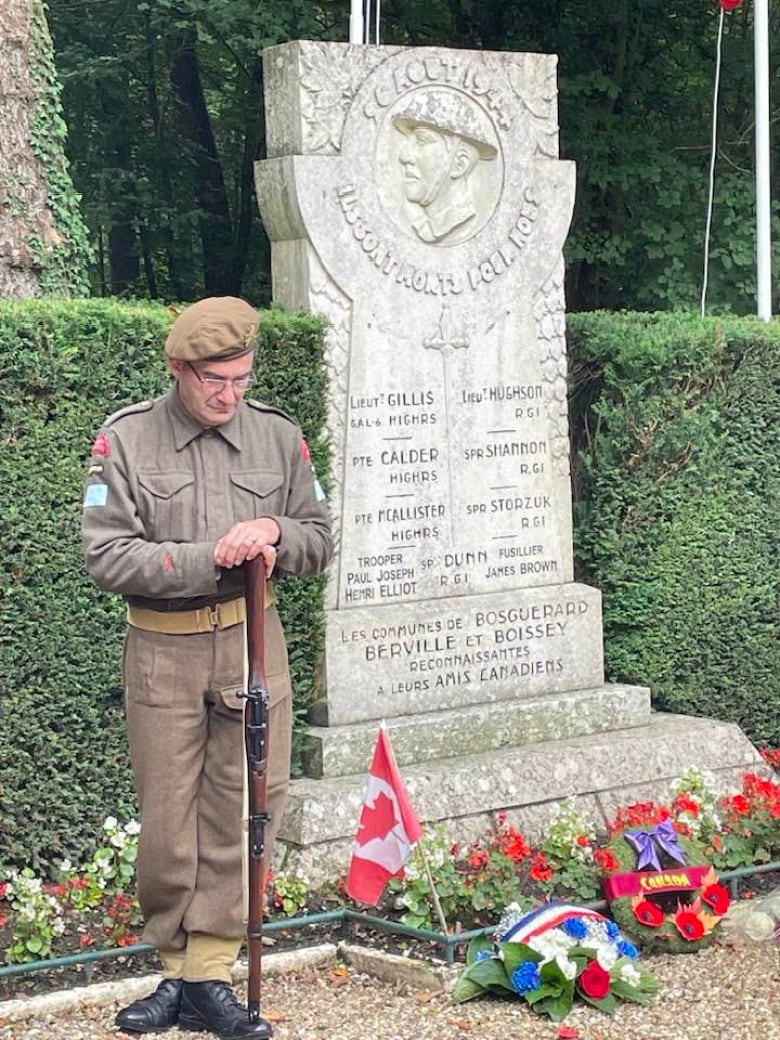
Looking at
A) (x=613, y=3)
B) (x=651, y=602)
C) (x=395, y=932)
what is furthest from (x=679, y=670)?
(x=613, y=3)

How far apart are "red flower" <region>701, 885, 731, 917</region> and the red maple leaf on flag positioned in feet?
3.81

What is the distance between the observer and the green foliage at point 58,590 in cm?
597

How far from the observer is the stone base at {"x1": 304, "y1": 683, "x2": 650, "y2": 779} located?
6660mm

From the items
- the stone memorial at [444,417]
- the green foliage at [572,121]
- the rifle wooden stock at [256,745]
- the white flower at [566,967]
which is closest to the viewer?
the rifle wooden stock at [256,745]

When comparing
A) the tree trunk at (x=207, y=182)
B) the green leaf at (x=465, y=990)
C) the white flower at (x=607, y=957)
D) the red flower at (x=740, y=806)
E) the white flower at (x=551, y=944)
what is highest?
the tree trunk at (x=207, y=182)

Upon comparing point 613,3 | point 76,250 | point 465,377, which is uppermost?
point 613,3

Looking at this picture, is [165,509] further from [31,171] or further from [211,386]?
[31,171]

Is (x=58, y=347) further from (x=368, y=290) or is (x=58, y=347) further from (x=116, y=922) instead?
(x=116, y=922)

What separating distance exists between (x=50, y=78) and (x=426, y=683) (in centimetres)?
284

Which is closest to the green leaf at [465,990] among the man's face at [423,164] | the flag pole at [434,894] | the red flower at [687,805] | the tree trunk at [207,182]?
the flag pole at [434,894]

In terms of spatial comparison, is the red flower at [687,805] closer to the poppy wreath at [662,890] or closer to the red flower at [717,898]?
the poppy wreath at [662,890]

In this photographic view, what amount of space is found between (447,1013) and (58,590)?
1.94 metres

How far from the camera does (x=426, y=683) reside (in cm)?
706

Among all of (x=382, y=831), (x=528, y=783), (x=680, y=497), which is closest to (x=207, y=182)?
(x=680, y=497)
